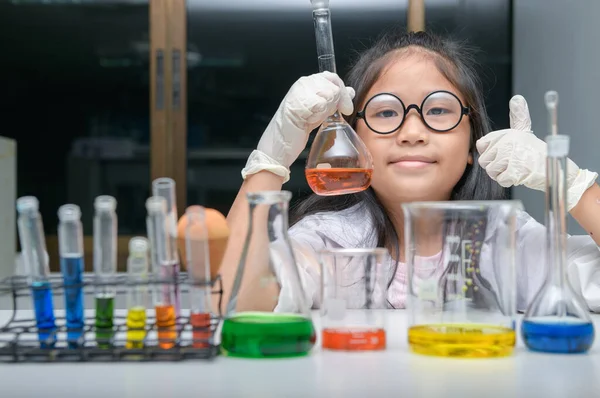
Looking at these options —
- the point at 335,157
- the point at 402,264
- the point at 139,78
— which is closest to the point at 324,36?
the point at 335,157

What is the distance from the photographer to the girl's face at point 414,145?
1511 mm

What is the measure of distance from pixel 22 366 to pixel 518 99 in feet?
3.83

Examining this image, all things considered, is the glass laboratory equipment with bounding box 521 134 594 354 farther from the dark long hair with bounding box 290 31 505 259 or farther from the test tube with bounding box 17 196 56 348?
the dark long hair with bounding box 290 31 505 259

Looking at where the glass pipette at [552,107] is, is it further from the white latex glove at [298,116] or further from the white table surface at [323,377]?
the white latex glove at [298,116]

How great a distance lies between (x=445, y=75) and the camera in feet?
5.34

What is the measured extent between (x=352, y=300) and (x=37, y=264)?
0.32 meters

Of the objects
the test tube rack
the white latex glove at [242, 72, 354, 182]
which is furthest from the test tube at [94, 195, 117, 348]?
the white latex glove at [242, 72, 354, 182]

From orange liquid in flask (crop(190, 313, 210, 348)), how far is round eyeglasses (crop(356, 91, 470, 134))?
887 mm

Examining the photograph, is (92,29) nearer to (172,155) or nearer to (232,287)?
(172,155)

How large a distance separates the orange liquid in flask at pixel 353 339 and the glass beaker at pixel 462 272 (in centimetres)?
3

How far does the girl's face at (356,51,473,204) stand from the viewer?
4.96ft

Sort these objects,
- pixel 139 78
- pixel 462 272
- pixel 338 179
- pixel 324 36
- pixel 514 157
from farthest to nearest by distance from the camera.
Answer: pixel 139 78 → pixel 514 157 → pixel 338 179 → pixel 324 36 → pixel 462 272

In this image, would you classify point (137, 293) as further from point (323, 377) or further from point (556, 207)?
point (556, 207)

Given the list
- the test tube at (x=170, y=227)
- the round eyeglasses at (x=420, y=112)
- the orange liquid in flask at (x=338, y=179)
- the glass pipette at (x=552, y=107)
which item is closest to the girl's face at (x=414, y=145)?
the round eyeglasses at (x=420, y=112)
